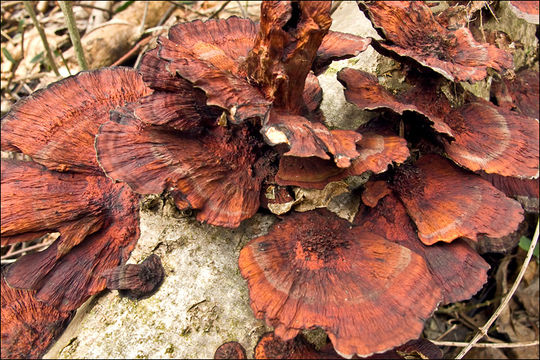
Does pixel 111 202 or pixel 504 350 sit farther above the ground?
pixel 111 202

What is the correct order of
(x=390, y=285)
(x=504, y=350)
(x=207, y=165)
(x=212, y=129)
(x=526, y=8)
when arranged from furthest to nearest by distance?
(x=504, y=350)
(x=526, y=8)
(x=212, y=129)
(x=207, y=165)
(x=390, y=285)

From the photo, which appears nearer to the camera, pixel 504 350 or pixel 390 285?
pixel 390 285

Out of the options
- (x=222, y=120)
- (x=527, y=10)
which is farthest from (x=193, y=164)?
(x=527, y=10)

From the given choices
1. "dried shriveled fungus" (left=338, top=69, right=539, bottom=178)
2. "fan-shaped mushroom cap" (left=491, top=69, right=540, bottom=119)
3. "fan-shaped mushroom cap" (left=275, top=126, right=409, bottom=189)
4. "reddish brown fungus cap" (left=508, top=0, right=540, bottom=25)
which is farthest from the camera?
"fan-shaped mushroom cap" (left=491, top=69, right=540, bottom=119)

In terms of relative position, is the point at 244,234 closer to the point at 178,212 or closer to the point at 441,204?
the point at 178,212

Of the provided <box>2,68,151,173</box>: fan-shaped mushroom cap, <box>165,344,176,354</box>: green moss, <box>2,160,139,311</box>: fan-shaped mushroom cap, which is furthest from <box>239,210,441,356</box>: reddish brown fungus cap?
<box>2,68,151,173</box>: fan-shaped mushroom cap

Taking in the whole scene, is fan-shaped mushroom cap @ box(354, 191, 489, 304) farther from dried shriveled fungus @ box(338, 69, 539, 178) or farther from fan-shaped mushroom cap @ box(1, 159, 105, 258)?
fan-shaped mushroom cap @ box(1, 159, 105, 258)

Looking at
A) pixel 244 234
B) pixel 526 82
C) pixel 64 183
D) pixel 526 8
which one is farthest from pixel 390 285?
pixel 526 82
